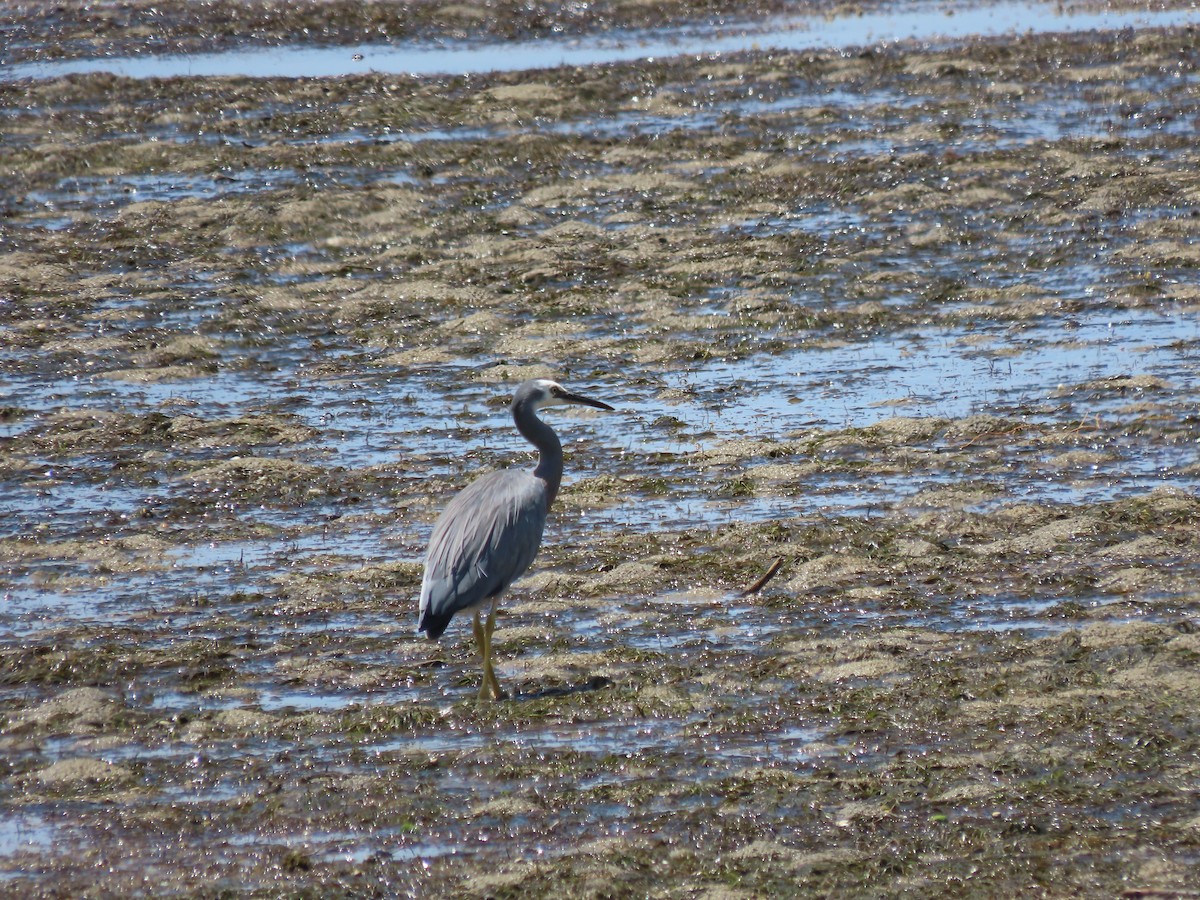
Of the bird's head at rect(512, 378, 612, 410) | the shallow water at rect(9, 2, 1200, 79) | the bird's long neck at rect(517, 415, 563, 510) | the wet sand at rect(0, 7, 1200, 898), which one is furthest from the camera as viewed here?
the shallow water at rect(9, 2, 1200, 79)

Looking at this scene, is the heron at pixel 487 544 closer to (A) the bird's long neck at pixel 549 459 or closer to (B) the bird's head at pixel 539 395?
(A) the bird's long neck at pixel 549 459

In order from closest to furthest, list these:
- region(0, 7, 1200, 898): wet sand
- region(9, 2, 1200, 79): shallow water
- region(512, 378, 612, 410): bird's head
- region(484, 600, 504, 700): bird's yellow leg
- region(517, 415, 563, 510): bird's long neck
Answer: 1. region(0, 7, 1200, 898): wet sand
2. region(484, 600, 504, 700): bird's yellow leg
3. region(517, 415, 563, 510): bird's long neck
4. region(512, 378, 612, 410): bird's head
5. region(9, 2, 1200, 79): shallow water

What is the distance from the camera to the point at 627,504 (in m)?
9.84

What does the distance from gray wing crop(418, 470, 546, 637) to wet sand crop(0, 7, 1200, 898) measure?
1.40ft

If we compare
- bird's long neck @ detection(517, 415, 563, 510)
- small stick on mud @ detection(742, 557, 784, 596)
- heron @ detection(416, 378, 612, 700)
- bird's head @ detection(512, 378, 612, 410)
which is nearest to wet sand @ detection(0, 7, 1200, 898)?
small stick on mud @ detection(742, 557, 784, 596)

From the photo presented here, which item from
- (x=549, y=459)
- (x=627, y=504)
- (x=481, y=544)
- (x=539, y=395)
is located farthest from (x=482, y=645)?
(x=627, y=504)

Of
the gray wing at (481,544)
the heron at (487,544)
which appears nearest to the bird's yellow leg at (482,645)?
the heron at (487,544)

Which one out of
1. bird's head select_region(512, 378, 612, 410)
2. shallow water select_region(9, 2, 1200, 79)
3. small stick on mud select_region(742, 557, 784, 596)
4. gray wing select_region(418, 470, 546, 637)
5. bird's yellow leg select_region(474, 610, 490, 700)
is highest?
shallow water select_region(9, 2, 1200, 79)

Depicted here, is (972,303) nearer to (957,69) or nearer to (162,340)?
(162,340)

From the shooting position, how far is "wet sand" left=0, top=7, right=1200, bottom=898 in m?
6.21

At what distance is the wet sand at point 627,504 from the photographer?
20.4ft

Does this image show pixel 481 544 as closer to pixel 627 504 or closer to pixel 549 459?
pixel 549 459

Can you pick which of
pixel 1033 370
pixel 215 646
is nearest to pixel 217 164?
pixel 1033 370

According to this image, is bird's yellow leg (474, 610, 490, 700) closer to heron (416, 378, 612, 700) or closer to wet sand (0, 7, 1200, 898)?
heron (416, 378, 612, 700)
